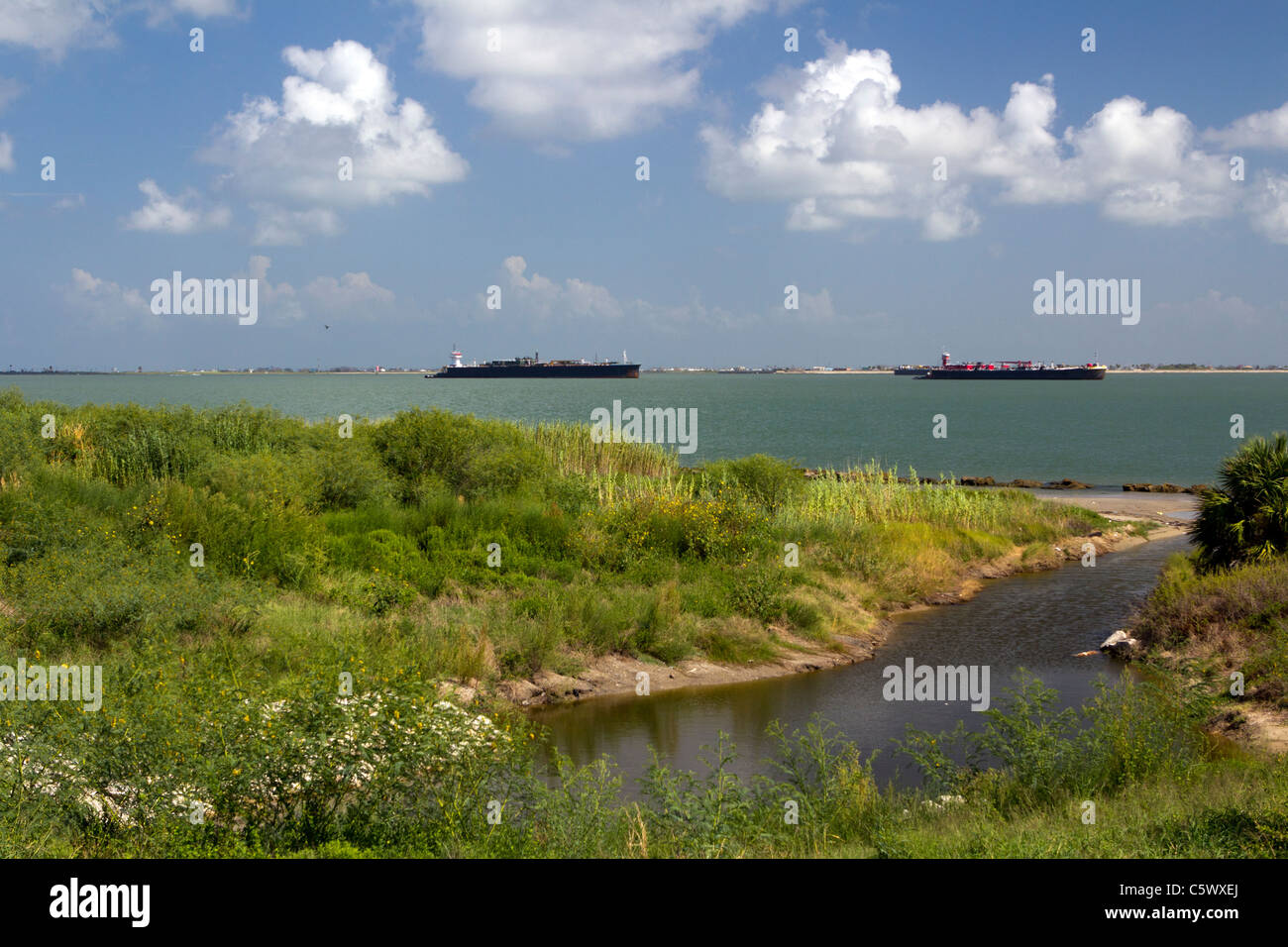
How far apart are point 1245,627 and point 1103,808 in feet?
29.7

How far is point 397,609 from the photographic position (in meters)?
16.7

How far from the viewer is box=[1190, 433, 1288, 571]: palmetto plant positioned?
58.4 feet

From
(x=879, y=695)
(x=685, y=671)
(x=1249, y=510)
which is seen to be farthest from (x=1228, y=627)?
(x=685, y=671)

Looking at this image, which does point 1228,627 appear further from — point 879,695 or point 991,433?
point 991,433

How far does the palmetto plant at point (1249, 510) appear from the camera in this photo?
17.8 meters

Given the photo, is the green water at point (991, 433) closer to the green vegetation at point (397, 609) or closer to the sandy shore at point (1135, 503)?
the sandy shore at point (1135, 503)

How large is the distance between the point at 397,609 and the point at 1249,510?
1596 centimetres

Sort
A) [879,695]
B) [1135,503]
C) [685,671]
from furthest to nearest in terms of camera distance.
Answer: [1135,503] < [685,671] < [879,695]

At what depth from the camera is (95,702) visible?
30.0ft

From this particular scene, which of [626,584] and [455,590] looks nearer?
[455,590]
